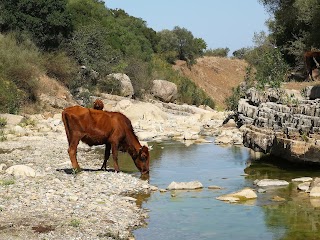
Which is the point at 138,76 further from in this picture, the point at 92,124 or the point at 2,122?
the point at 92,124

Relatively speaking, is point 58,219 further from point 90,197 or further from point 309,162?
point 309,162

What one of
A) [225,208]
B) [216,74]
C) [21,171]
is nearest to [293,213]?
[225,208]

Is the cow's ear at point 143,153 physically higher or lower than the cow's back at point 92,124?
lower

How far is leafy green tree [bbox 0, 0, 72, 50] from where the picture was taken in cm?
4222

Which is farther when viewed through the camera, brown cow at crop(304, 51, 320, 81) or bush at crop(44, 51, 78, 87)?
bush at crop(44, 51, 78, 87)

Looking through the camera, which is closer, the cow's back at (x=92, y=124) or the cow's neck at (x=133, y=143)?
the cow's back at (x=92, y=124)

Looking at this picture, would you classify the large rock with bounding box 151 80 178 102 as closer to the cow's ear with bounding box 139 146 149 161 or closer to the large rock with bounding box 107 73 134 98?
the large rock with bounding box 107 73 134 98

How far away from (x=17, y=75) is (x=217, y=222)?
27.8 m

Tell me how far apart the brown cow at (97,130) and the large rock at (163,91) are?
3791 centimetres

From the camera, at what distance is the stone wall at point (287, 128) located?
1692 centimetres

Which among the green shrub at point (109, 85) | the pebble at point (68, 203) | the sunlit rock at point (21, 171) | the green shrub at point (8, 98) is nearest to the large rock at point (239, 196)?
the pebble at point (68, 203)

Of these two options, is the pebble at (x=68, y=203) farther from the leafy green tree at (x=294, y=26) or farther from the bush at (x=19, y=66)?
the leafy green tree at (x=294, y=26)

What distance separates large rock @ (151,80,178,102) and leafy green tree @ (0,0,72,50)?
12.7 metres

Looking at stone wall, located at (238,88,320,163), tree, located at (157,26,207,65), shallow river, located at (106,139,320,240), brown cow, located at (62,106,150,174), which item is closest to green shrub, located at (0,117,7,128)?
shallow river, located at (106,139,320,240)
